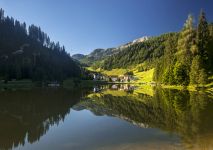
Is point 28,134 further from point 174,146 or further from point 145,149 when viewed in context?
point 174,146

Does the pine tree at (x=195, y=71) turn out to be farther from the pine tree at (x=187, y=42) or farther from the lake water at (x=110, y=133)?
the lake water at (x=110, y=133)

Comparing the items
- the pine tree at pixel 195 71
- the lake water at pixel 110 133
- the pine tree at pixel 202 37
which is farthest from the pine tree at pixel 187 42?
the lake water at pixel 110 133

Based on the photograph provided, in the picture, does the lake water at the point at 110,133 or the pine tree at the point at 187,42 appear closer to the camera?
the lake water at the point at 110,133

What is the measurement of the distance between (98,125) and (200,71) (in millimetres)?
65776

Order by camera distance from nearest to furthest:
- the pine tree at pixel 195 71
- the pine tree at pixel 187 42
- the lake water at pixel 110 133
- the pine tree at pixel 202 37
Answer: the lake water at pixel 110 133 < the pine tree at pixel 195 71 < the pine tree at pixel 202 37 < the pine tree at pixel 187 42

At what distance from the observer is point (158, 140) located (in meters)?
22.3

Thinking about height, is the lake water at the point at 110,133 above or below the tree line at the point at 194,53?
below

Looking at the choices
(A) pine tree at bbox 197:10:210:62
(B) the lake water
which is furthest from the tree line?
(B) the lake water

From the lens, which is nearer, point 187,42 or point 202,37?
point 202,37

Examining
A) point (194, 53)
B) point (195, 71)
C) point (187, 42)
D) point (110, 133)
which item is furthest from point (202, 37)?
point (110, 133)

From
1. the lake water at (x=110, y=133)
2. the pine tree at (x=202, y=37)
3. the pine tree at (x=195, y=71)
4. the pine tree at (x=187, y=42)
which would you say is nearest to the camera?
the lake water at (x=110, y=133)

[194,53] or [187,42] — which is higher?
[187,42]

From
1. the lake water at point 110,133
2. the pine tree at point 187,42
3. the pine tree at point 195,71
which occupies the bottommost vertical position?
the lake water at point 110,133

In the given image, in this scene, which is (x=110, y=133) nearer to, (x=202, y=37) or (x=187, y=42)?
(x=202, y=37)
